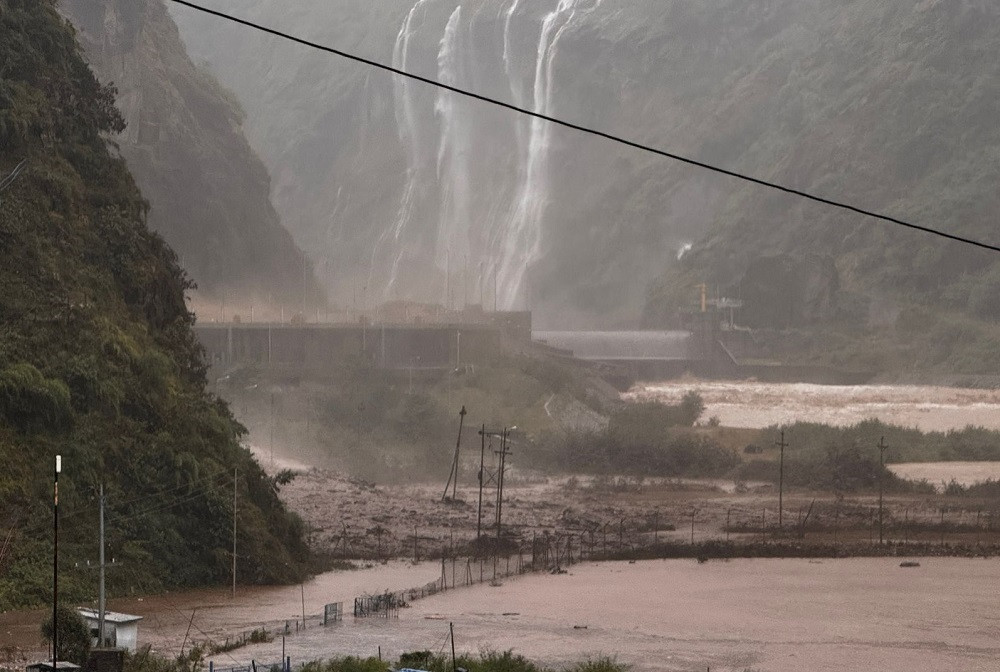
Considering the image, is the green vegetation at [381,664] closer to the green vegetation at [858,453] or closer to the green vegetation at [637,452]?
the green vegetation at [858,453]

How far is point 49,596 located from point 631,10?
454ft

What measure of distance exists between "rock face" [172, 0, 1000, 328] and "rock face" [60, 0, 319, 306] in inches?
947

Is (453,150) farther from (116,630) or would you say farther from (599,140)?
(116,630)

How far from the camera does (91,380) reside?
4609 centimetres

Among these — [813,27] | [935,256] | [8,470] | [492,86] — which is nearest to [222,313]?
[492,86]

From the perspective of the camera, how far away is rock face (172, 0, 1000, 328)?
15225cm

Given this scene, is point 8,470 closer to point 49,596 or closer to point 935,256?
point 49,596

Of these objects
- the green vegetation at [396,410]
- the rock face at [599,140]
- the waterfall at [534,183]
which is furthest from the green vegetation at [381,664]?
the waterfall at [534,183]

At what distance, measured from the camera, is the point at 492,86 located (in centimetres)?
15688

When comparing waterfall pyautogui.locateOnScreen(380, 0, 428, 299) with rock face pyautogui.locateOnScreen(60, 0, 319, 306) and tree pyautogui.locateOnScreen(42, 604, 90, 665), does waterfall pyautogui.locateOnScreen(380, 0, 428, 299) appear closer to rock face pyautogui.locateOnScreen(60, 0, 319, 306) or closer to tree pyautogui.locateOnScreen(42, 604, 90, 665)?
rock face pyautogui.locateOnScreen(60, 0, 319, 306)

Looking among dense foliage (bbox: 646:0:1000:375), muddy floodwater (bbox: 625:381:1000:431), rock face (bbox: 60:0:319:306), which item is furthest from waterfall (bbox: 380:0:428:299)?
muddy floodwater (bbox: 625:381:1000:431)

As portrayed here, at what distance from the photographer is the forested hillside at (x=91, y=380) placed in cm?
4331

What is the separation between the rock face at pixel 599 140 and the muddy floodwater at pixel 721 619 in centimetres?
8856

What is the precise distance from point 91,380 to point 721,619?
19.1 metres
